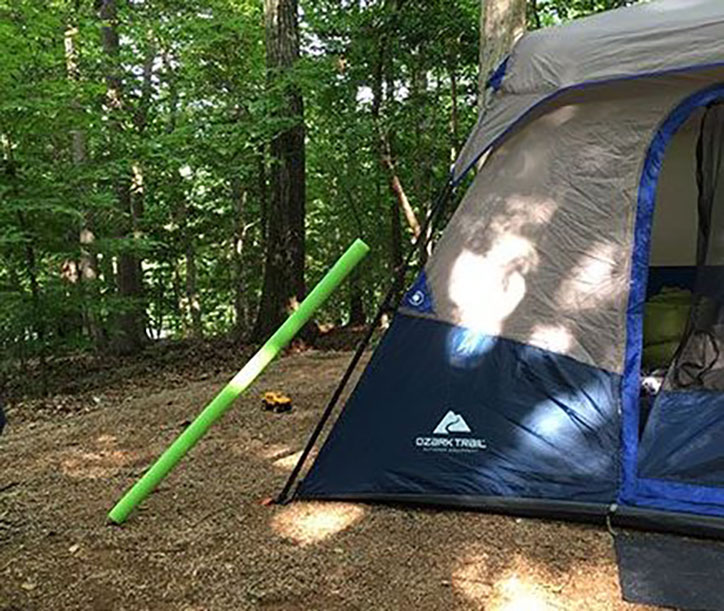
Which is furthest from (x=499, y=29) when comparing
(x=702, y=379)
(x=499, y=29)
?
(x=702, y=379)

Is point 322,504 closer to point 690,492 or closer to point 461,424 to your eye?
point 461,424

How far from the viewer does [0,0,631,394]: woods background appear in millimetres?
6254

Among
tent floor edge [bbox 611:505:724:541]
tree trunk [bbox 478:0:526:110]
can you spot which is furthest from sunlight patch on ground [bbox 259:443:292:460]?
tree trunk [bbox 478:0:526:110]

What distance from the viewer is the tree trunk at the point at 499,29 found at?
4754 mm

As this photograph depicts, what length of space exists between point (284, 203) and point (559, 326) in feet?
18.4

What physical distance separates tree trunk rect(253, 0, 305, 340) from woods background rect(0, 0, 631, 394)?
0.02m

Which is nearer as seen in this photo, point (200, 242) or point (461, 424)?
point (461, 424)

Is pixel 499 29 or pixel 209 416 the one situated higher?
pixel 499 29

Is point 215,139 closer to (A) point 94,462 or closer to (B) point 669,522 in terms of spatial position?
(A) point 94,462

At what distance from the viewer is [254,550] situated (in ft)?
9.57

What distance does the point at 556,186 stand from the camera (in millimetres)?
3322

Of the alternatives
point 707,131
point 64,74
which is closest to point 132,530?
point 707,131

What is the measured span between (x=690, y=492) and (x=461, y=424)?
40.8 inches

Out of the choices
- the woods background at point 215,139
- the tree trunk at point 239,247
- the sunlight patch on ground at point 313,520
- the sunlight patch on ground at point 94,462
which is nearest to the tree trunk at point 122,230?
the woods background at point 215,139
